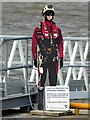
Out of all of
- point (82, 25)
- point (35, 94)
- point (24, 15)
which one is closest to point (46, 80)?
point (35, 94)

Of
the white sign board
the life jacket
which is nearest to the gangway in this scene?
Answer: the life jacket

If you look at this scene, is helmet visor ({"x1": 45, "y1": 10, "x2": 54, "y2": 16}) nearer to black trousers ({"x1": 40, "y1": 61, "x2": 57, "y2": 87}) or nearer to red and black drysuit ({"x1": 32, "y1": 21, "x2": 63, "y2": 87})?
red and black drysuit ({"x1": 32, "y1": 21, "x2": 63, "y2": 87})

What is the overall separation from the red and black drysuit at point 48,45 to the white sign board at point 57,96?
0.89 ft

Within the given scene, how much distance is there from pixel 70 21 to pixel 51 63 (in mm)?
26471

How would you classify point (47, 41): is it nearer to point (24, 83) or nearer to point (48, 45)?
point (48, 45)

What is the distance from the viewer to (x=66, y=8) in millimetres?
39250

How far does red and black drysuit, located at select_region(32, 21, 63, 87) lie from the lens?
10.2m

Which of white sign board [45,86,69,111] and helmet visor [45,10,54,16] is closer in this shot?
white sign board [45,86,69,111]

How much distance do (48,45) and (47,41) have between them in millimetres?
66

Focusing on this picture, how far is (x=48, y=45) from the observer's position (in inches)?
403

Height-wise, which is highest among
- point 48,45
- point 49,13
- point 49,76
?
point 49,13

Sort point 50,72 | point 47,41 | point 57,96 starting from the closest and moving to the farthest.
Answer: point 57,96
point 47,41
point 50,72

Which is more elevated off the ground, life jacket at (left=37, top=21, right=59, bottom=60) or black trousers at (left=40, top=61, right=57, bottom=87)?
life jacket at (left=37, top=21, right=59, bottom=60)

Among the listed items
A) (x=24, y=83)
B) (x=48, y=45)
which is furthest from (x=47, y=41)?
(x=24, y=83)
